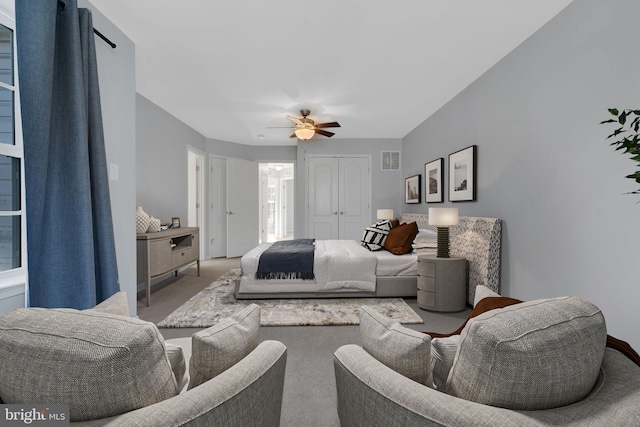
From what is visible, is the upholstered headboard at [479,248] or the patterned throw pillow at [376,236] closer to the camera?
the upholstered headboard at [479,248]

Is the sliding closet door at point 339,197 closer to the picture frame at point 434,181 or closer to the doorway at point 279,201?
the picture frame at point 434,181

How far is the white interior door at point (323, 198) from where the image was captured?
241 inches

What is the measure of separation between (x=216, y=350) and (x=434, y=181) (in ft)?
13.4

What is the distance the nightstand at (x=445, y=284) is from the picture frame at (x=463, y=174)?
829 millimetres

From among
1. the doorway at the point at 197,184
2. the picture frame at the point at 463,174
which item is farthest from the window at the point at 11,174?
the doorway at the point at 197,184

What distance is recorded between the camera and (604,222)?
70.8 inches

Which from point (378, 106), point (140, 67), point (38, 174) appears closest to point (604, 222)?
point (378, 106)

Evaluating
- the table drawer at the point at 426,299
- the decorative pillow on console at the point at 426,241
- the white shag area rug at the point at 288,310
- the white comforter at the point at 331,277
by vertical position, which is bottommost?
the white shag area rug at the point at 288,310

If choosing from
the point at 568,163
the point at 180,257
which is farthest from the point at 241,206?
the point at 568,163

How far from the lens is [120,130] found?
97.3 inches

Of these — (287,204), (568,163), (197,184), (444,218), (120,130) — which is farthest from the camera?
(287,204)

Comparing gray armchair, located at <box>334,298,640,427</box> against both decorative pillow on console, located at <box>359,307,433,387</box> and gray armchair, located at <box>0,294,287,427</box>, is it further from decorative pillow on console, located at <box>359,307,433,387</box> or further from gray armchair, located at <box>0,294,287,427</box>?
gray armchair, located at <box>0,294,287,427</box>

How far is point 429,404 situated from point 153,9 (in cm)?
286

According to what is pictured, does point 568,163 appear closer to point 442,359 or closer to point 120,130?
point 442,359
